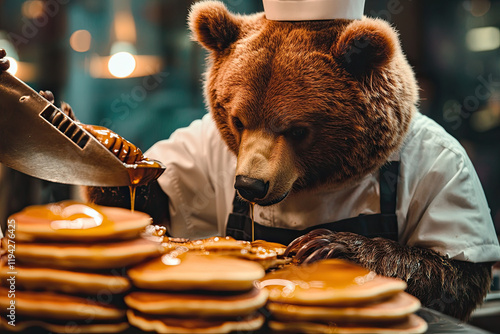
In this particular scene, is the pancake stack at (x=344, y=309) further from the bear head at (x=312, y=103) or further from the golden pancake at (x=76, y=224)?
the bear head at (x=312, y=103)

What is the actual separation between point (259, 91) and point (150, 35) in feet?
5.95

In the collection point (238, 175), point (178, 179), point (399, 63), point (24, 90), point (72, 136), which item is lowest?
point (178, 179)

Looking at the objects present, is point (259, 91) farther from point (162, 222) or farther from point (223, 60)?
point (162, 222)

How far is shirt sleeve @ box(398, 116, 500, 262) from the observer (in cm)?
158

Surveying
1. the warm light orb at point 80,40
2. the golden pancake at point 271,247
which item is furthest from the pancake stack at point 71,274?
the warm light orb at point 80,40

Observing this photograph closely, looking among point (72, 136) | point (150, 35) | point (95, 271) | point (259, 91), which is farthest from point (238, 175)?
point (150, 35)

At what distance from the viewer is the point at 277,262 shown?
1.17 m

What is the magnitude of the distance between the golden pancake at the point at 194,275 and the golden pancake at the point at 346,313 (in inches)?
3.2

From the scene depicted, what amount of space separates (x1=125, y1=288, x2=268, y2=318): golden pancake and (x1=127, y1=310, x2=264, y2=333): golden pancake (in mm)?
13

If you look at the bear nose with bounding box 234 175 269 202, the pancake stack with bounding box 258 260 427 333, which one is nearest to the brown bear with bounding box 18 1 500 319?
the bear nose with bounding box 234 175 269 202

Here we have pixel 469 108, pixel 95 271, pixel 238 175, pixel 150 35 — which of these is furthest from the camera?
pixel 150 35

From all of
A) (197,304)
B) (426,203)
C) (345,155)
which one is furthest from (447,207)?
(197,304)

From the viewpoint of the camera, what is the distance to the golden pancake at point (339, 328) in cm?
86

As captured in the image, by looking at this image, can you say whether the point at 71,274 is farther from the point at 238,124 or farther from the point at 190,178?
the point at 190,178
